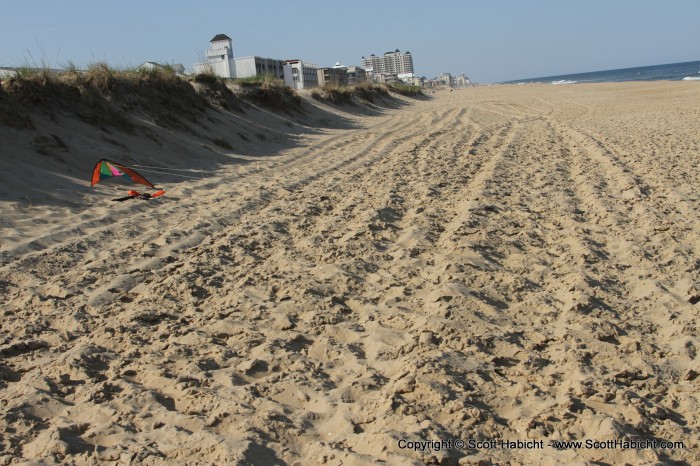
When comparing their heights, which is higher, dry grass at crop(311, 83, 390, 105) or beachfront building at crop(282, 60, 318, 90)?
beachfront building at crop(282, 60, 318, 90)

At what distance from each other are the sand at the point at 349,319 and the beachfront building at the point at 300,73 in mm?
42420

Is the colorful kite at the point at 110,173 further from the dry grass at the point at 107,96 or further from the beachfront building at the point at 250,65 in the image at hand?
the beachfront building at the point at 250,65

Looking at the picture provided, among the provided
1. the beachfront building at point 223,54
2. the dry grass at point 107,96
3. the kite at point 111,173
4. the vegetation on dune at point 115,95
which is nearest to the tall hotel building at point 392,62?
the beachfront building at point 223,54

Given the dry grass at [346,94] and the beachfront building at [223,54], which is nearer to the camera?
the dry grass at [346,94]

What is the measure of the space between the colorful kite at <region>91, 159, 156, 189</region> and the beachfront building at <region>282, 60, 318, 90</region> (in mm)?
41100

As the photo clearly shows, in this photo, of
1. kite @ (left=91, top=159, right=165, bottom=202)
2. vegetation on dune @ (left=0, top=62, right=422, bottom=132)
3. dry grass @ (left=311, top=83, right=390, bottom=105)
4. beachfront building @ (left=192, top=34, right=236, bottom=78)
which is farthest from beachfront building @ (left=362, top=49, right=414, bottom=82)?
kite @ (left=91, top=159, right=165, bottom=202)

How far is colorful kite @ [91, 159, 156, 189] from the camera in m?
6.66

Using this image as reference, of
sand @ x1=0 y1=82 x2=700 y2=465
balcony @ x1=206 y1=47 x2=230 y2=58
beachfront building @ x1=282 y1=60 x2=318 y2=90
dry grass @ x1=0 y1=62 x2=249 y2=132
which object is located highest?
balcony @ x1=206 y1=47 x2=230 y2=58

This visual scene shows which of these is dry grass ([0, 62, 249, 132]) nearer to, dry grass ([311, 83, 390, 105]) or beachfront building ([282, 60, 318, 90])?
dry grass ([311, 83, 390, 105])

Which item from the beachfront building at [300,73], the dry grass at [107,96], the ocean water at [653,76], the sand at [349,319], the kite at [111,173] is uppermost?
the beachfront building at [300,73]

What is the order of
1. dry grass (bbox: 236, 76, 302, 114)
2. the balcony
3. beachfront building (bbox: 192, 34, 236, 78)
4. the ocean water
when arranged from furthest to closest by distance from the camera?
the ocean water → the balcony → beachfront building (bbox: 192, 34, 236, 78) → dry grass (bbox: 236, 76, 302, 114)

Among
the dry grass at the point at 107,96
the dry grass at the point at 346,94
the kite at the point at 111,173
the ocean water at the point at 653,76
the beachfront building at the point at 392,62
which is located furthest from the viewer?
the beachfront building at the point at 392,62

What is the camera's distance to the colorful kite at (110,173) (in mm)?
6664

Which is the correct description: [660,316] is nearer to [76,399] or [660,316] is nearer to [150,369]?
[150,369]
